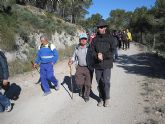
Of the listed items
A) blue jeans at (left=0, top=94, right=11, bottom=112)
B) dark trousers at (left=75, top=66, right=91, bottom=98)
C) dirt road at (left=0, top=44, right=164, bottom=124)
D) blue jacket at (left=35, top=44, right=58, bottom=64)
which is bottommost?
dirt road at (left=0, top=44, right=164, bottom=124)

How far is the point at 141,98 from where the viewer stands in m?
10.5

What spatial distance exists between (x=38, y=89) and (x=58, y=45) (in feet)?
55.6

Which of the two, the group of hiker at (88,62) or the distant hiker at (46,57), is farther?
the distant hiker at (46,57)

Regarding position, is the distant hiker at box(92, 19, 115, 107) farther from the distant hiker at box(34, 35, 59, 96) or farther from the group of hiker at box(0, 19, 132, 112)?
the distant hiker at box(34, 35, 59, 96)

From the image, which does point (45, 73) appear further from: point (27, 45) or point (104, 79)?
point (27, 45)

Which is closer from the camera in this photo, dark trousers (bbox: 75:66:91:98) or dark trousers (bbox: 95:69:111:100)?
dark trousers (bbox: 95:69:111:100)

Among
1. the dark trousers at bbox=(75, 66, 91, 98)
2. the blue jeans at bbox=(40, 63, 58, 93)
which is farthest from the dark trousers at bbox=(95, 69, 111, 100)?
the blue jeans at bbox=(40, 63, 58, 93)

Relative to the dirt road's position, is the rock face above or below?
above

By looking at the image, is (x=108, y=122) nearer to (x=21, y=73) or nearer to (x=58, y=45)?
(x=21, y=73)

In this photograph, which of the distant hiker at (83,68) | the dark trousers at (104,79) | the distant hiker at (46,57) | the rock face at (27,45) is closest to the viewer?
the dark trousers at (104,79)

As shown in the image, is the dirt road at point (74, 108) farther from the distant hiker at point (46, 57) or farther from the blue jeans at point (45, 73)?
the distant hiker at point (46, 57)

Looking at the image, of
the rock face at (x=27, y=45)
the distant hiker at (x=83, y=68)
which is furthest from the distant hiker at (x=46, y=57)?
the rock face at (x=27, y=45)

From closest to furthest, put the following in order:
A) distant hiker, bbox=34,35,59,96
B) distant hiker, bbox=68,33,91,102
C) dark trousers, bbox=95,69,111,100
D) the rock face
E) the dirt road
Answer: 1. the dirt road
2. dark trousers, bbox=95,69,111,100
3. distant hiker, bbox=68,33,91,102
4. distant hiker, bbox=34,35,59,96
5. the rock face

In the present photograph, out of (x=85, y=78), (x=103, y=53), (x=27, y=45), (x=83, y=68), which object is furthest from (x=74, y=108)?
(x=27, y=45)
